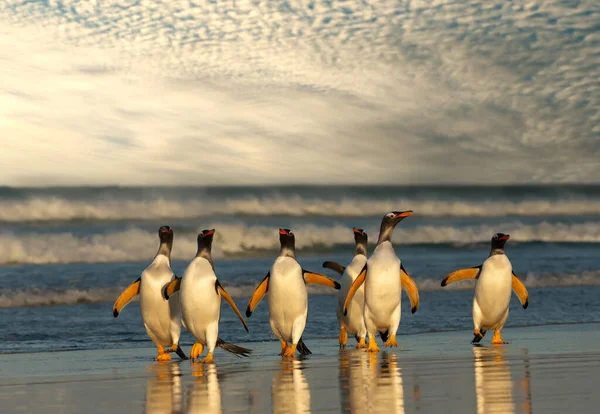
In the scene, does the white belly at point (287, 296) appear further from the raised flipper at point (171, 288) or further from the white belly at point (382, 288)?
the raised flipper at point (171, 288)

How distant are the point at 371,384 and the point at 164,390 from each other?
142 cm

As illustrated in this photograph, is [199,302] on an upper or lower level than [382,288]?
lower

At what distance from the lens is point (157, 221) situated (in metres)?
38.2

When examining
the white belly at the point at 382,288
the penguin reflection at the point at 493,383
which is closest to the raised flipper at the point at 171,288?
the white belly at the point at 382,288

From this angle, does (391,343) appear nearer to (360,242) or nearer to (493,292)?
(493,292)

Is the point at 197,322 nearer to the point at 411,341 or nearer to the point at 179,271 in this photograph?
the point at 411,341

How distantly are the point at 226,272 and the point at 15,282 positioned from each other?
15.5 ft

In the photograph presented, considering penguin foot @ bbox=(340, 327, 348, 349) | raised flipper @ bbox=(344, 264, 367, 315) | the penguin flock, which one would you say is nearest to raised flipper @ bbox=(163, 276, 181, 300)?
the penguin flock

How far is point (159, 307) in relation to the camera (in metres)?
9.90

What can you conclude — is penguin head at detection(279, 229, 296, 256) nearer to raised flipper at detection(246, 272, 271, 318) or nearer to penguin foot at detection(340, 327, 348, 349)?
raised flipper at detection(246, 272, 271, 318)

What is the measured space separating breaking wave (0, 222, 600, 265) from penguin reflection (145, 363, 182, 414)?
20.8 meters

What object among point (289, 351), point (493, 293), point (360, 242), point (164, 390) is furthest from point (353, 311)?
point (164, 390)

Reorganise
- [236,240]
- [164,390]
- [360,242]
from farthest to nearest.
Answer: [236,240] < [360,242] < [164,390]

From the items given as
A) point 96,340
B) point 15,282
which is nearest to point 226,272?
point 15,282
